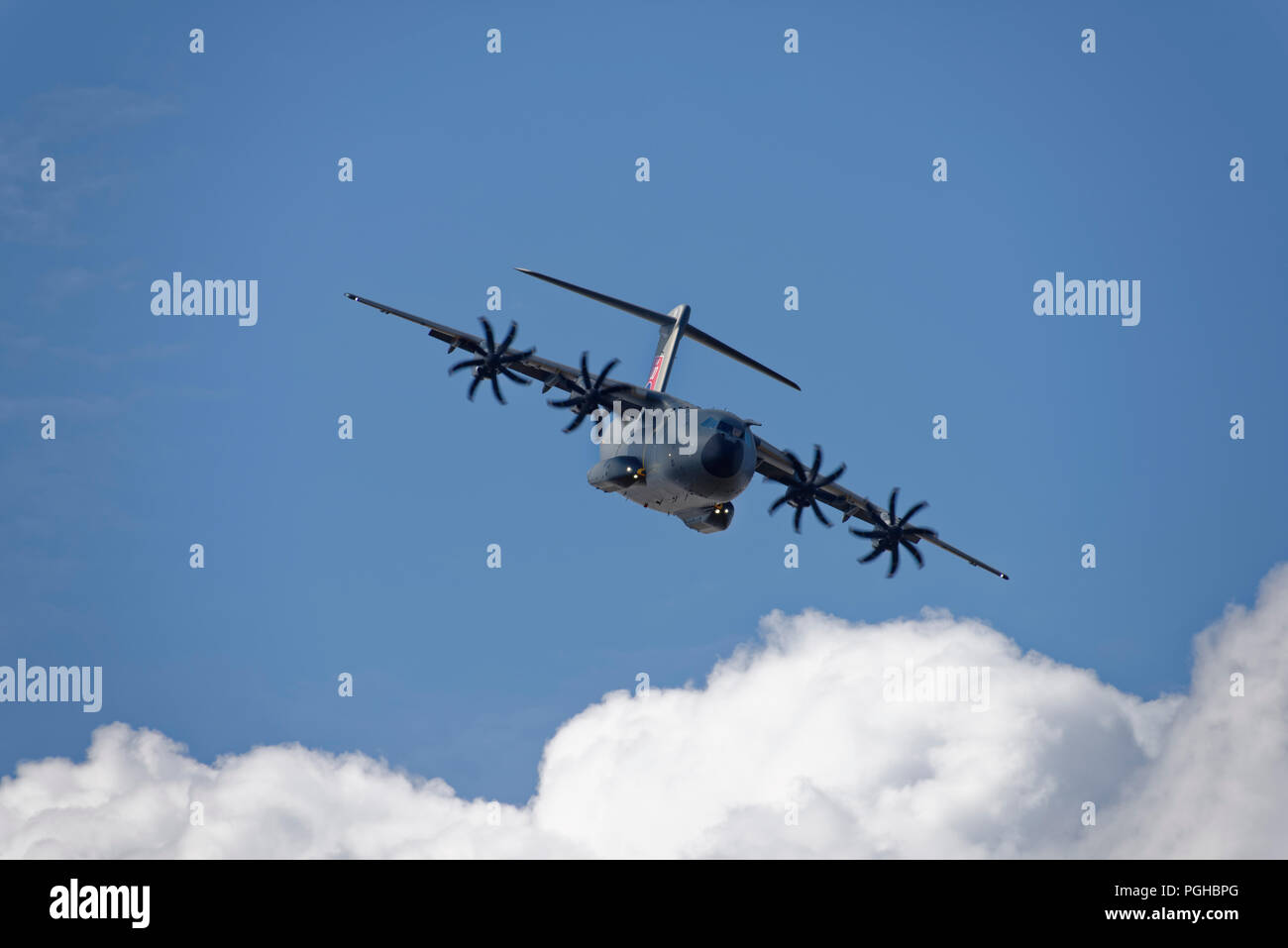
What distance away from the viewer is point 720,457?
2042 inches

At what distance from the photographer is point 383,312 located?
5206 cm

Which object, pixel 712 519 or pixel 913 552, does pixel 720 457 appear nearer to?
pixel 712 519

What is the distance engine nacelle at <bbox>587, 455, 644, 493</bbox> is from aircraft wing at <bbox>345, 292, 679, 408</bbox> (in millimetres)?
2212

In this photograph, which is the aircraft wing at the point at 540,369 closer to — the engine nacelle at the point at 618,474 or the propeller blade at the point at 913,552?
the engine nacelle at the point at 618,474

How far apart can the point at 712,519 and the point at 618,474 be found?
4.11 meters

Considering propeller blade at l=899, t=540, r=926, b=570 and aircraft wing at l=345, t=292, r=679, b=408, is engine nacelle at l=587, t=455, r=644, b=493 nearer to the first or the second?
aircraft wing at l=345, t=292, r=679, b=408

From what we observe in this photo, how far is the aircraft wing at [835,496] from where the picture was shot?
60.4 m

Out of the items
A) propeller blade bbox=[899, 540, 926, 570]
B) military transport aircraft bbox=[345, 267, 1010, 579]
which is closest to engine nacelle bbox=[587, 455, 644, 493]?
military transport aircraft bbox=[345, 267, 1010, 579]

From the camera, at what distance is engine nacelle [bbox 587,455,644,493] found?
5394cm
